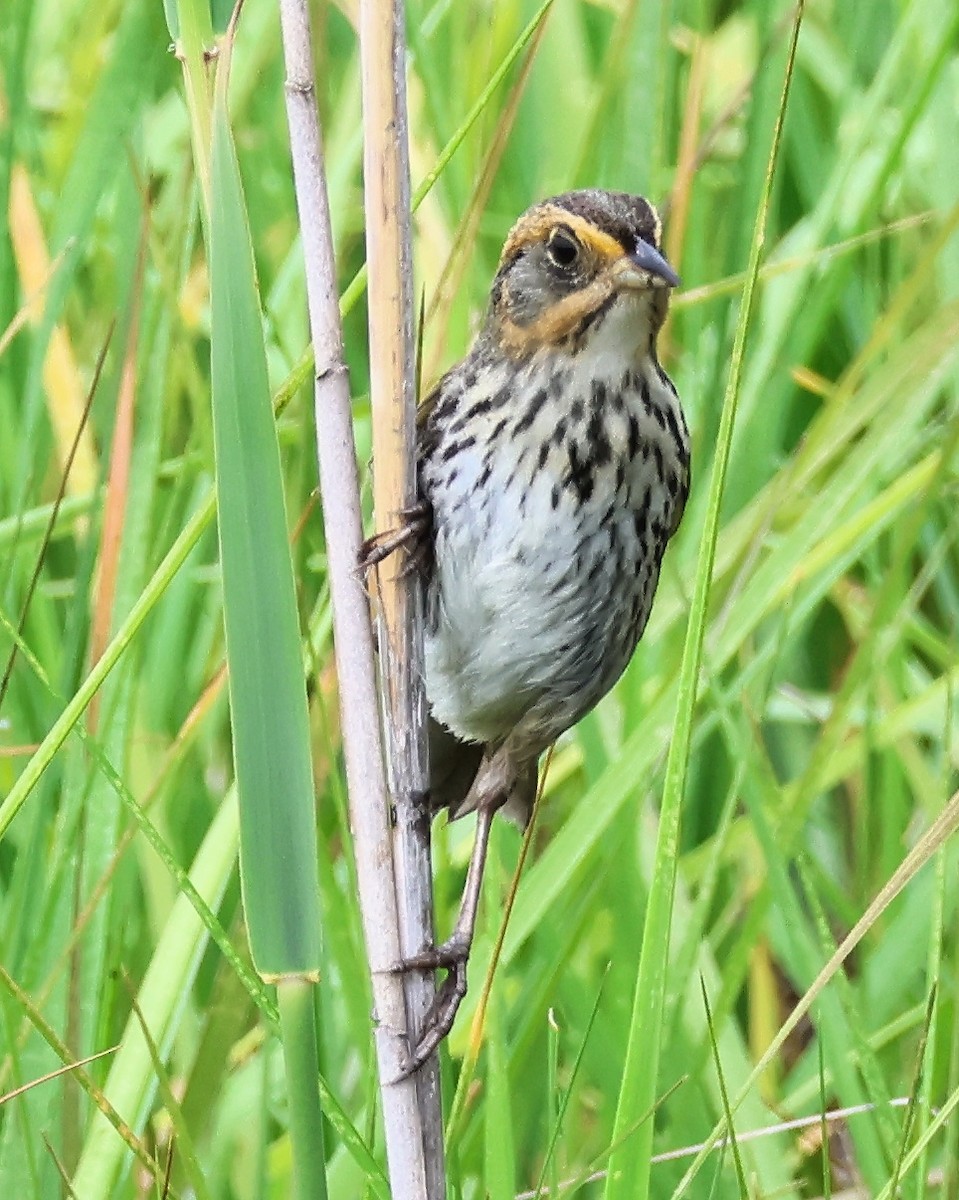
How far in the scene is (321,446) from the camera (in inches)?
55.6

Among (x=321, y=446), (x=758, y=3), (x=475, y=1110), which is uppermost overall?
(x=758, y=3)

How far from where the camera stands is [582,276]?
73.6 inches

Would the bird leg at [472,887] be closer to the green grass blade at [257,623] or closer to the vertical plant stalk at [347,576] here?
the vertical plant stalk at [347,576]

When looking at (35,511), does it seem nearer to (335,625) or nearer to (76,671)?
(76,671)

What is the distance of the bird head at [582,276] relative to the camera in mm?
1798

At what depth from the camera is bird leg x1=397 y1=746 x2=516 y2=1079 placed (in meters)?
1.81

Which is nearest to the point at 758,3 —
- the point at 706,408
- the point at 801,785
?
the point at 706,408

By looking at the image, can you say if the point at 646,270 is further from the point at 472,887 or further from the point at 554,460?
the point at 472,887

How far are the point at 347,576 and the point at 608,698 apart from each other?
1111 mm

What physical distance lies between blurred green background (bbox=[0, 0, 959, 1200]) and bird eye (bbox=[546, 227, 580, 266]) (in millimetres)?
142

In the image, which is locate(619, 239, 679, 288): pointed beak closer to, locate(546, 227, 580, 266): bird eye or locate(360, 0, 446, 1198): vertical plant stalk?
locate(546, 227, 580, 266): bird eye

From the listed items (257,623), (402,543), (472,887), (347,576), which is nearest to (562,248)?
(402,543)

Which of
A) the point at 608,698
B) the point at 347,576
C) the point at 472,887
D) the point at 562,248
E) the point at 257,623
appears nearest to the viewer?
the point at 257,623

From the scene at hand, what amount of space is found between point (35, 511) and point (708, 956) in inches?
36.5
